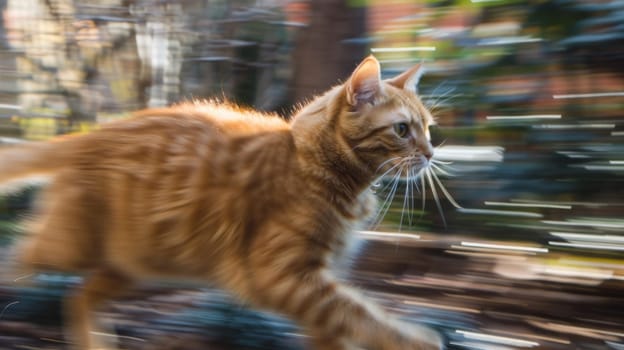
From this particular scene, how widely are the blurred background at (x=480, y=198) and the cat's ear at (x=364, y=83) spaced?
0.58 metres

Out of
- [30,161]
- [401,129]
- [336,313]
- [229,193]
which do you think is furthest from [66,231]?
[401,129]

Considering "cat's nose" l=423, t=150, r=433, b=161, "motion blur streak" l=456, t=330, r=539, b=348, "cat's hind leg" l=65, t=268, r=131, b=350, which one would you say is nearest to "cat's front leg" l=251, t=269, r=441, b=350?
"motion blur streak" l=456, t=330, r=539, b=348

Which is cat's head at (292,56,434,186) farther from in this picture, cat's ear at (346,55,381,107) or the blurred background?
the blurred background

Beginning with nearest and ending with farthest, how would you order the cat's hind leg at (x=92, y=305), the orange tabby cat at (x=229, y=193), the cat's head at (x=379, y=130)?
the orange tabby cat at (x=229, y=193) < the cat's head at (x=379, y=130) < the cat's hind leg at (x=92, y=305)

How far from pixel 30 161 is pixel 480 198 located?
2.24m

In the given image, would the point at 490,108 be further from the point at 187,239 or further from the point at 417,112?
the point at 187,239

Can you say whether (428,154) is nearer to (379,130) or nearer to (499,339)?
(379,130)

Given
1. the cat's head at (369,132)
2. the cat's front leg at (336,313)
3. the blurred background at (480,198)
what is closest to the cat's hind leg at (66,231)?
the blurred background at (480,198)

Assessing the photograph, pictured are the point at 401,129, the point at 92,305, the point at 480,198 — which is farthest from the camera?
the point at 480,198

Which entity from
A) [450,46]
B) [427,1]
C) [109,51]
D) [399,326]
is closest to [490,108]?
[450,46]

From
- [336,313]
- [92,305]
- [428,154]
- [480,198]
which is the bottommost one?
[92,305]

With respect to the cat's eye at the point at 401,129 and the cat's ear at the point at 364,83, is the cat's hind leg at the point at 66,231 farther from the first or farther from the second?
the cat's eye at the point at 401,129

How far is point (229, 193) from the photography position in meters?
2.68

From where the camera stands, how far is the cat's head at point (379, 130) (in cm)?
272
